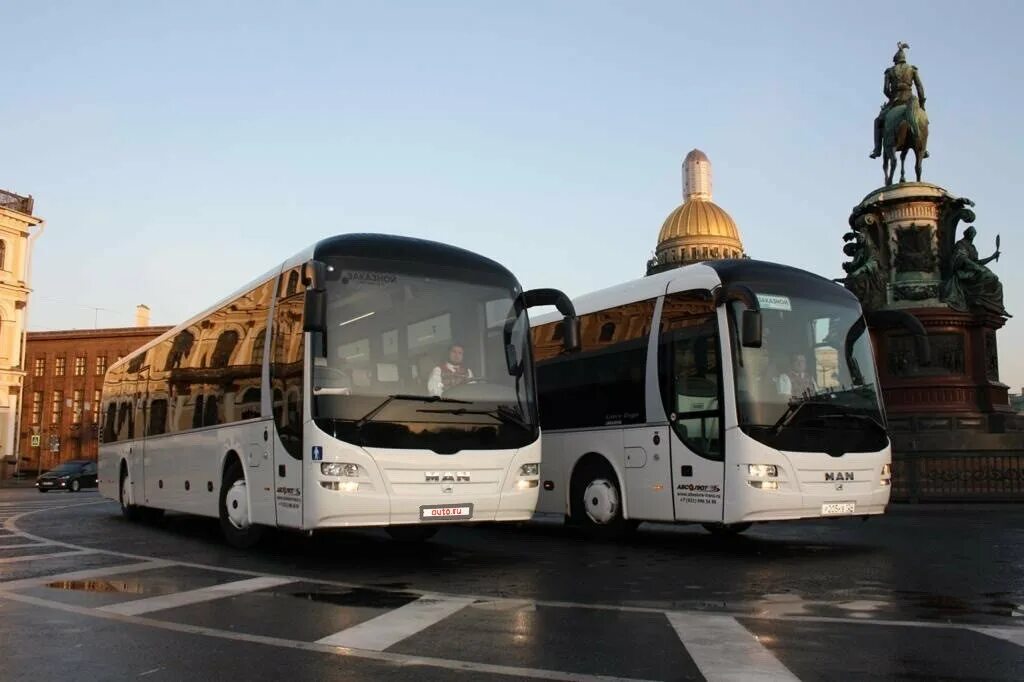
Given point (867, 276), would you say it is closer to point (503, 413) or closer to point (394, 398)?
point (503, 413)

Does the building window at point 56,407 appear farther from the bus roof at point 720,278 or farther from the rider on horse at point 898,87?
the bus roof at point 720,278

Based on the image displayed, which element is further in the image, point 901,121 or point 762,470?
point 901,121

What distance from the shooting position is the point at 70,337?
82.9m

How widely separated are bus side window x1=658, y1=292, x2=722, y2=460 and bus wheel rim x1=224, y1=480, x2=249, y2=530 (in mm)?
5153

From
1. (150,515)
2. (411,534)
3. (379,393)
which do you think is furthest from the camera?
(150,515)

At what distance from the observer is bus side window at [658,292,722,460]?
10758mm

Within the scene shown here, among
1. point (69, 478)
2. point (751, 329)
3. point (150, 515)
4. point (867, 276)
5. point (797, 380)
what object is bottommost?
point (150, 515)

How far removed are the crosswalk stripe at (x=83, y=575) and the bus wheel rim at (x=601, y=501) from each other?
5.32 metres

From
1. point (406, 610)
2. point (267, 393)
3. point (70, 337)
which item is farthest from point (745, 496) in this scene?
point (70, 337)

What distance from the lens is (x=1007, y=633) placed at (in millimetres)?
6082

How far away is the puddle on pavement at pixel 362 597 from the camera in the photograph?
7363 millimetres

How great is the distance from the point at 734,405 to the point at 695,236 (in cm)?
10449

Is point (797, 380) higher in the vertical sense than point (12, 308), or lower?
lower

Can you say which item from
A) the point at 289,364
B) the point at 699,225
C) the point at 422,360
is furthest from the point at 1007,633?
the point at 699,225
